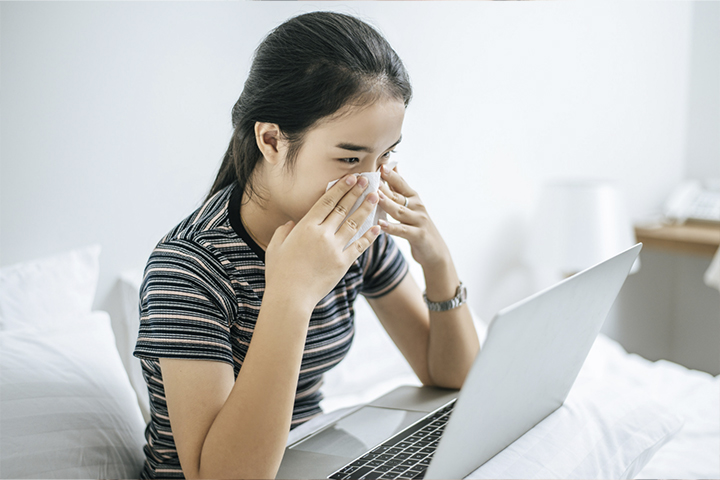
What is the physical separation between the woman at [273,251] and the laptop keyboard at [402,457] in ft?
0.37

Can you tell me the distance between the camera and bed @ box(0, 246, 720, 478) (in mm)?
821

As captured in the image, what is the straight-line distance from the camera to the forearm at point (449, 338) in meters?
1.07

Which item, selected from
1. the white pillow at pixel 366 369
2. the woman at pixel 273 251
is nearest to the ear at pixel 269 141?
the woman at pixel 273 251

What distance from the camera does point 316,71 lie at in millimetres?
814

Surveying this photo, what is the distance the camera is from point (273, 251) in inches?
31.6

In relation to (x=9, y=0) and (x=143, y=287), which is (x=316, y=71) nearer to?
(x=143, y=287)

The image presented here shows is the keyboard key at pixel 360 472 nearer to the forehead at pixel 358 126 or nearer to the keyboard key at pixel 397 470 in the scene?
the keyboard key at pixel 397 470

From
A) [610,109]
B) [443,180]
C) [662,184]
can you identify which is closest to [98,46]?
[443,180]

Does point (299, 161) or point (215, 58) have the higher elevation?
point (215, 58)

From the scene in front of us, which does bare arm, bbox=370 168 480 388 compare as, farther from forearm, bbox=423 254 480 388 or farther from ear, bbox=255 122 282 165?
ear, bbox=255 122 282 165

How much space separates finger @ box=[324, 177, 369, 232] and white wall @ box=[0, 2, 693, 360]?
0.51m

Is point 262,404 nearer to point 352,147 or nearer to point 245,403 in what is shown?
point 245,403

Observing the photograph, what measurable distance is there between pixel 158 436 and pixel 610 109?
201 cm

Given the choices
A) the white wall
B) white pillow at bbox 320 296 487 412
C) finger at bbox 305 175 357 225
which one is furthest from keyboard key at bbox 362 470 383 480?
the white wall
